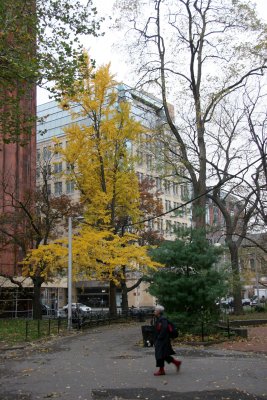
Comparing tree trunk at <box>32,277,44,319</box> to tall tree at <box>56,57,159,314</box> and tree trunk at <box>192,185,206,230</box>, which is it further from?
tree trunk at <box>192,185,206,230</box>

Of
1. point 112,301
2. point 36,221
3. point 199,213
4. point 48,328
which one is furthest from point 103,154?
point 48,328

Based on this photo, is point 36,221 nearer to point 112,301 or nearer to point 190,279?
point 112,301

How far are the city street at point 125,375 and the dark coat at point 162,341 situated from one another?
0.48 meters

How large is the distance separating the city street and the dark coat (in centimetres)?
48

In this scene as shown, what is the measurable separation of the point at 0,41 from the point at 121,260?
14.3 meters

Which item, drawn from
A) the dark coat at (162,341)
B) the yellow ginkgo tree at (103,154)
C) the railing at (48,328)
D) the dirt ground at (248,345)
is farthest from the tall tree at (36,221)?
the dark coat at (162,341)

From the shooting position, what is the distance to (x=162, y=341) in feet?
33.8

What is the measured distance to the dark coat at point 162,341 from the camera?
10.2 meters

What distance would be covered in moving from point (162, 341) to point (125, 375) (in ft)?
3.82

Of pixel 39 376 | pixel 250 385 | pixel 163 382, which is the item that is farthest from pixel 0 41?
pixel 250 385

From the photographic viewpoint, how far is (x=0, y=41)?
12805 mm

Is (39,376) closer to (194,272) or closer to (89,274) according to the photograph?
(194,272)

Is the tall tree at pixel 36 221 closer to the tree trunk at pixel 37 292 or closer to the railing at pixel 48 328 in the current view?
the tree trunk at pixel 37 292

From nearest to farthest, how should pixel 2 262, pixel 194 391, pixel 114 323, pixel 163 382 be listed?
pixel 194 391
pixel 163 382
pixel 114 323
pixel 2 262
